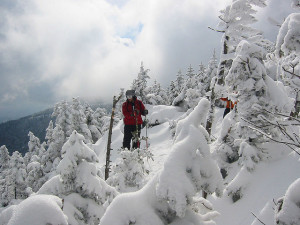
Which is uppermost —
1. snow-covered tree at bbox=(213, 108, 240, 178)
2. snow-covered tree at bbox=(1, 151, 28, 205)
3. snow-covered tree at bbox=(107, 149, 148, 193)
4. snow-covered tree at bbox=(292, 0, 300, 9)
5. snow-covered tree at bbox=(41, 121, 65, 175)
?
snow-covered tree at bbox=(292, 0, 300, 9)

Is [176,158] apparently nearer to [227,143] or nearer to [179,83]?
[227,143]

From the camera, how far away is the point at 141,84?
3341 centimetres

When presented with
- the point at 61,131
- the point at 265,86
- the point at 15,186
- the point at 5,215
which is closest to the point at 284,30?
the point at 265,86

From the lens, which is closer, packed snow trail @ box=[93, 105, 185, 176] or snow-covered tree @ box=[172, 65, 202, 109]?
packed snow trail @ box=[93, 105, 185, 176]

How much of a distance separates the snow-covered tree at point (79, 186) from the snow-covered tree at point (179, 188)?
110 inches

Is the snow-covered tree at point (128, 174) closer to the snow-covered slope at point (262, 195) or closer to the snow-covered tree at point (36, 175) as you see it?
the snow-covered slope at point (262, 195)

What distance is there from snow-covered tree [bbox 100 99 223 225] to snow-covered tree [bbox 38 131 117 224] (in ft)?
9.17

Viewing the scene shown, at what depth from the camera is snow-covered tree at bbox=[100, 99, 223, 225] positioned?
9.23 feet

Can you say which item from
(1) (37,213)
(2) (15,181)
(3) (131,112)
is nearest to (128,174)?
(3) (131,112)

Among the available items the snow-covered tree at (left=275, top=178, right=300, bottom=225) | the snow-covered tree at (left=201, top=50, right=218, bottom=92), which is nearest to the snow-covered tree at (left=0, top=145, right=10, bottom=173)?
the snow-covered tree at (left=201, top=50, right=218, bottom=92)

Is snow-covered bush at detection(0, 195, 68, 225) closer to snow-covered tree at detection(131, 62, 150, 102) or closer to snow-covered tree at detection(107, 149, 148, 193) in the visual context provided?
snow-covered tree at detection(107, 149, 148, 193)

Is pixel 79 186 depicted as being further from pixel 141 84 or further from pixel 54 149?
pixel 141 84

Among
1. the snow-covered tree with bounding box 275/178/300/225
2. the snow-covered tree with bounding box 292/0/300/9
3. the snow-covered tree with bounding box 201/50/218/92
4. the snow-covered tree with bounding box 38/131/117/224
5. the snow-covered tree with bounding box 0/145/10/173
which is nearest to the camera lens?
the snow-covered tree with bounding box 275/178/300/225

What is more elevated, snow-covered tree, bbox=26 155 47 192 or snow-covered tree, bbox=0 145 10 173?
snow-covered tree, bbox=26 155 47 192
